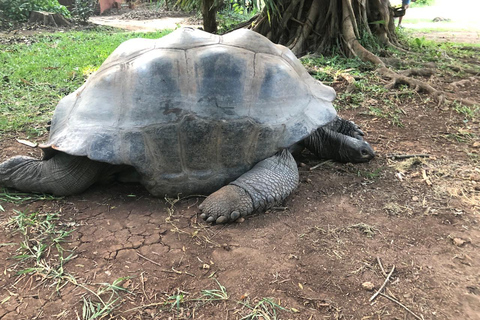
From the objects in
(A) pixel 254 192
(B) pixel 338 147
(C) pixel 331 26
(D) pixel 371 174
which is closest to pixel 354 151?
(B) pixel 338 147

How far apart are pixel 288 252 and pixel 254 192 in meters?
0.53

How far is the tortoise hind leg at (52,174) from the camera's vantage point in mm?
2586

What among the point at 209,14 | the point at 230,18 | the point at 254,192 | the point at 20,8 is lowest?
the point at 230,18

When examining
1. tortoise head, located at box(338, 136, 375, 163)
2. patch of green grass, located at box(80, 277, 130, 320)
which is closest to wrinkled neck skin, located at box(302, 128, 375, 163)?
tortoise head, located at box(338, 136, 375, 163)

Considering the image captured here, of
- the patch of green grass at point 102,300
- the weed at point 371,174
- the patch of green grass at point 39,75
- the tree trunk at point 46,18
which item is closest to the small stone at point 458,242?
the weed at point 371,174

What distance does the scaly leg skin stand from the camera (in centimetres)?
235

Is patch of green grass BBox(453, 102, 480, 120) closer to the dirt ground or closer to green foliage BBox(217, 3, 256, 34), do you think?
the dirt ground

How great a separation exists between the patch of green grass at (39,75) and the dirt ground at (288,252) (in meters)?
1.86

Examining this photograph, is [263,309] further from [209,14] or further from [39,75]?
[209,14]

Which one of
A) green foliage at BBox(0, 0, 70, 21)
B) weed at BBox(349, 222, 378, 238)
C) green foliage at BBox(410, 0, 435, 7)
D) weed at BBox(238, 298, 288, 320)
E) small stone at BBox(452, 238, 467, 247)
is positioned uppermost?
weed at BBox(238, 298, 288, 320)

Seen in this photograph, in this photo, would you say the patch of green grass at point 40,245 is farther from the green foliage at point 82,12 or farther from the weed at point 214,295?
the green foliage at point 82,12

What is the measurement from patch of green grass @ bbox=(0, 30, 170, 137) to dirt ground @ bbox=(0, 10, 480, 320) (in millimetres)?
1864

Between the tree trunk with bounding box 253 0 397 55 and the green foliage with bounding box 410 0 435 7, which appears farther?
the green foliage with bounding box 410 0 435 7

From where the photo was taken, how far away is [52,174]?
2586mm
